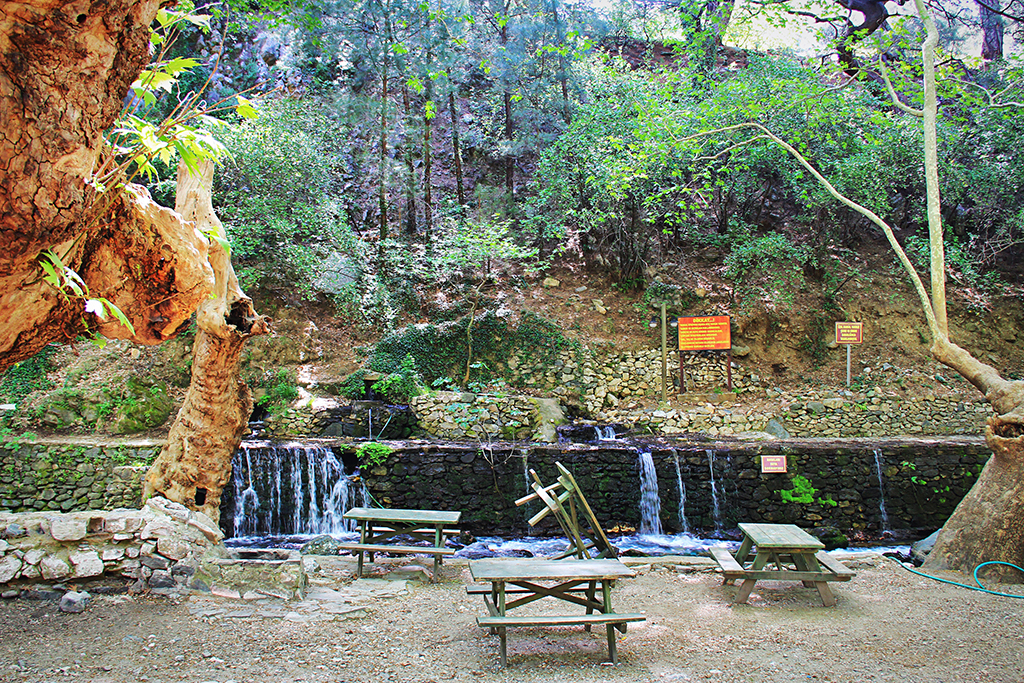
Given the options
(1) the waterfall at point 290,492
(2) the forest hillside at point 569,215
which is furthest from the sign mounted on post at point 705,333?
(1) the waterfall at point 290,492

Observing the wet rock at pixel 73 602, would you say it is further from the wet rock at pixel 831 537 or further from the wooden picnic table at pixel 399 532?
Answer: the wet rock at pixel 831 537

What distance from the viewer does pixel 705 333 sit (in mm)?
10398

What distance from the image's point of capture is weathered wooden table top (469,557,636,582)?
3201 millimetres

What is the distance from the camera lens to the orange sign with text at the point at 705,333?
1031 cm

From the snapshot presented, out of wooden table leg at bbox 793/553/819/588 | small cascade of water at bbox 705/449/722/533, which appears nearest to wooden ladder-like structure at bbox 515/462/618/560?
wooden table leg at bbox 793/553/819/588

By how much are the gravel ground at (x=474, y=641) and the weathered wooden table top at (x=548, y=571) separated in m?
0.50

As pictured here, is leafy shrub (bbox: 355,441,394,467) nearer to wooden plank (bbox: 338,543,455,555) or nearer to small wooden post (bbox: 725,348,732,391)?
wooden plank (bbox: 338,543,455,555)

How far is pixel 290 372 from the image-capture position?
1057 centimetres

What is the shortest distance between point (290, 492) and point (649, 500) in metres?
4.92

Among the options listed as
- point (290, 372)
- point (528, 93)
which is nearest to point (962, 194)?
point (528, 93)

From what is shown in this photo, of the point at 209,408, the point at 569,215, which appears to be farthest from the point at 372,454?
the point at 569,215

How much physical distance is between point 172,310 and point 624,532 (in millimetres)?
6417

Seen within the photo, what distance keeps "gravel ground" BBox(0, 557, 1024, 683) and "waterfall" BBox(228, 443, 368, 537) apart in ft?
9.39

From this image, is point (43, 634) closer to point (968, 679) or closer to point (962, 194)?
point (968, 679)
